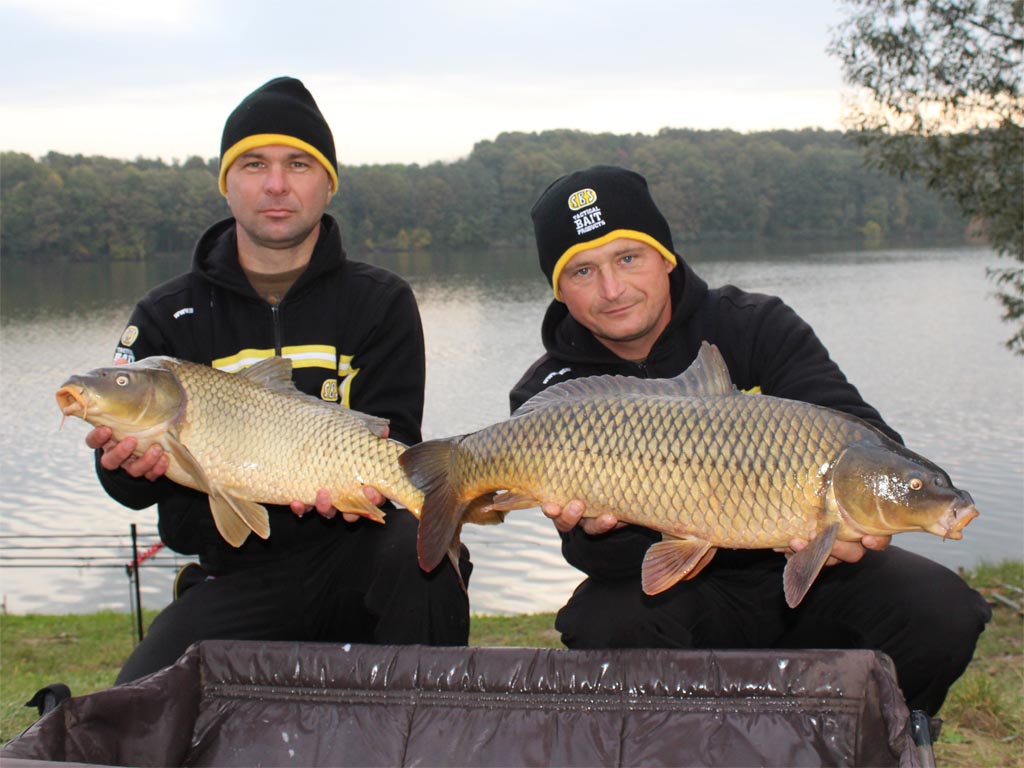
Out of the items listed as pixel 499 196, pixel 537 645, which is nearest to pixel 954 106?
pixel 537 645

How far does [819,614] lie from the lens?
2145 mm

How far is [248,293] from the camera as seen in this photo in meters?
2.43

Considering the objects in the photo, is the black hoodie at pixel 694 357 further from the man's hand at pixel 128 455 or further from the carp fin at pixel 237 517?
the man's hand at pixel 128 455

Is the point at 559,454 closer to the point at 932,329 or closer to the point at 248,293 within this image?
the point at 248,293

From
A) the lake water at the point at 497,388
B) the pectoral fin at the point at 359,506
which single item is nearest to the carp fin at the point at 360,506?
the pectoral fin at the point at 359,506

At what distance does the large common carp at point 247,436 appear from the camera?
6.24 ft

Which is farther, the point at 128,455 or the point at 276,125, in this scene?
the point at 276,125

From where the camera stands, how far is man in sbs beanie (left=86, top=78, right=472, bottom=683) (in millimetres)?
2215

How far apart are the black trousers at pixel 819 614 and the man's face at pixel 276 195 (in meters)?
1.09

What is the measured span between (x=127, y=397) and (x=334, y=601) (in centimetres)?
70

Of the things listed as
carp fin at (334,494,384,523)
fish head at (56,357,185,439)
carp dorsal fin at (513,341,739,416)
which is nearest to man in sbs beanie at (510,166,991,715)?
carp dorsal fin at (513,341,739,416)

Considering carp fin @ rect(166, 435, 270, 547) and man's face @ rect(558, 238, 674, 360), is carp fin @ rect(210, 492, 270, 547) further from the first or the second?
man's face @ rect(558, 238, 674, 360)

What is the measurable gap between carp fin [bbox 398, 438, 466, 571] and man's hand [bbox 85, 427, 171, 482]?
50 cm

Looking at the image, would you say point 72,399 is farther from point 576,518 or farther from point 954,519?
point 954,519
